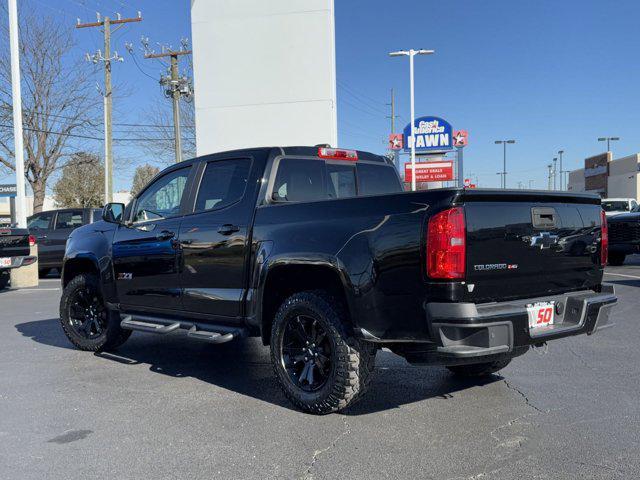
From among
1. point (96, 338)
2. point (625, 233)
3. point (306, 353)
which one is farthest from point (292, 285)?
point (625, 233)

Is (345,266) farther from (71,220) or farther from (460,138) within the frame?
(460,138)

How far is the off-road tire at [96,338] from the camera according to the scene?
6.41 metres

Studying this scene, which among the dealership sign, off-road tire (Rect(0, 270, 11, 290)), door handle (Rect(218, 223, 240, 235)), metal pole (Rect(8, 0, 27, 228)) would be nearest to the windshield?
metal pole (Rect(8, 0, 27, 228))

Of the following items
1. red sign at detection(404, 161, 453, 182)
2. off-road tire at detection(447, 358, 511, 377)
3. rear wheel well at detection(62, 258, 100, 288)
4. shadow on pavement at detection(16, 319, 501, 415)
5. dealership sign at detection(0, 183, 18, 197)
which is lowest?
shadow on pavement at detection(16, 319, 501, 415)

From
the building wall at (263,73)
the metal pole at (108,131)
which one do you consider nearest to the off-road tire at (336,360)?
the building wall at (263,73)

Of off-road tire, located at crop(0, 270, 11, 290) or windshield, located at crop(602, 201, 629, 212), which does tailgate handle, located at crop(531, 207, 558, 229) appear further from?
windshield, located at crop(602, 201, 629, 212)

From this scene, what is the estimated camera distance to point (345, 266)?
13.0 ft

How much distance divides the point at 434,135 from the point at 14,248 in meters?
25.7

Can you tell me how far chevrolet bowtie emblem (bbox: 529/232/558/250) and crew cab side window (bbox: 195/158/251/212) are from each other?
2.33 metres

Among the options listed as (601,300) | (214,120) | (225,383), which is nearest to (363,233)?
(601,300)

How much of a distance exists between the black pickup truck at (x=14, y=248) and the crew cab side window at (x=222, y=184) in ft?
25.8

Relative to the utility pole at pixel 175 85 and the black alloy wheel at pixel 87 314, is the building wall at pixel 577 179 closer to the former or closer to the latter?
the utility pole at pixel 175 85

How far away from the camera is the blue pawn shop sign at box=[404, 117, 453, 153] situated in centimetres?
3322

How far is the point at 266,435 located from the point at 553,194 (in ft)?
8.41
